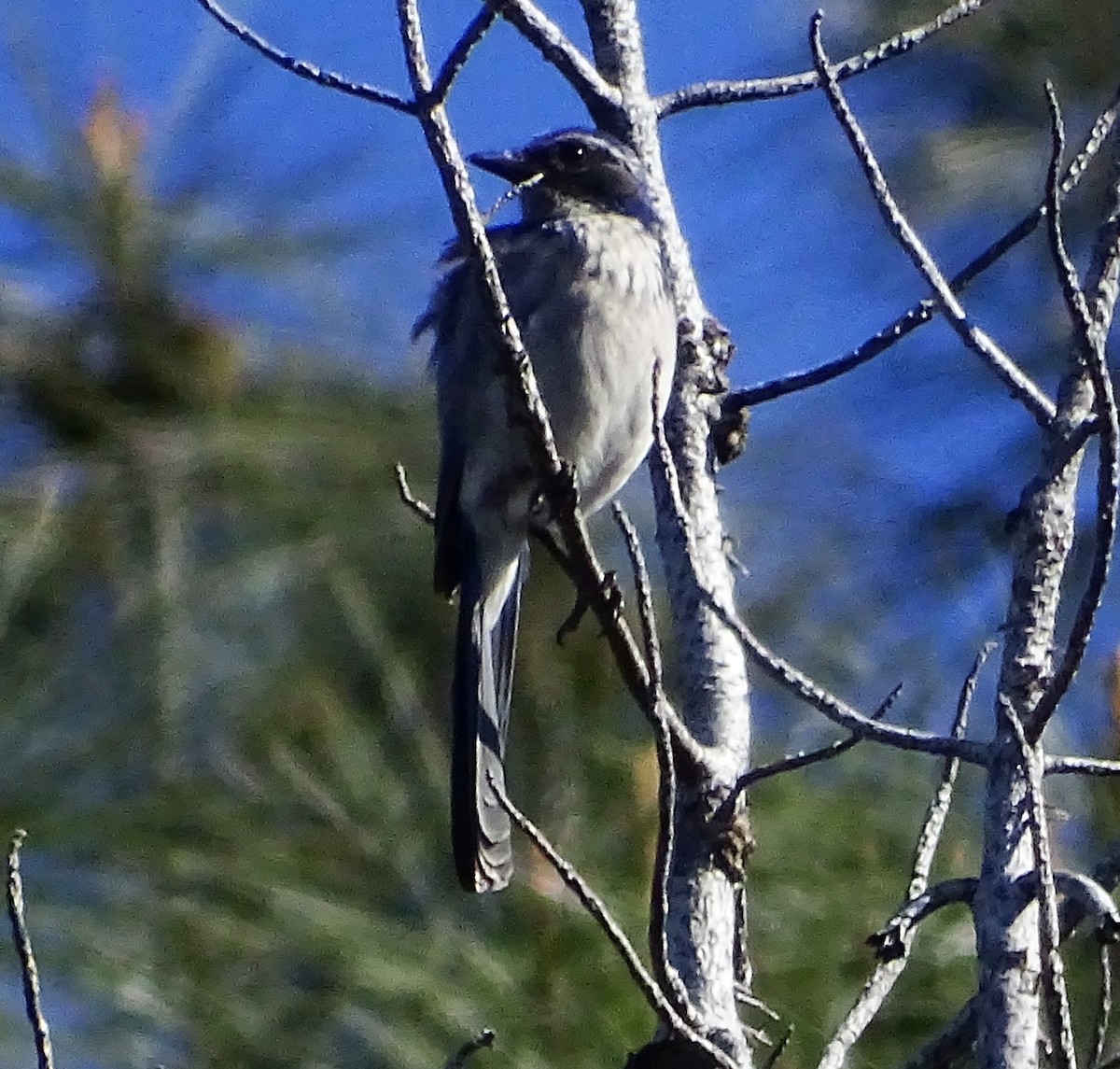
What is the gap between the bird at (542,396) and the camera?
2.64 meters

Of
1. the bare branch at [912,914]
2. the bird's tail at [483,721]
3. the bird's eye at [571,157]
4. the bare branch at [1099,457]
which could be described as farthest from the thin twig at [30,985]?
the bird's eye at [571,157]

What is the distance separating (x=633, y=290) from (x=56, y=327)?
888 mm

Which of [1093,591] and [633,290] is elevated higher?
[633,290]

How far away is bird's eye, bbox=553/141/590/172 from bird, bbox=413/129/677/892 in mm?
50

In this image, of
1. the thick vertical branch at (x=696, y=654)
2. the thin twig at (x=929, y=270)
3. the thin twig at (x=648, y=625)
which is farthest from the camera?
the thick vertical branch at (x=696, y=654)

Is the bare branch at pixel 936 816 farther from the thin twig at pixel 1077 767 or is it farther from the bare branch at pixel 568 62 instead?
the bare branch at pixel 568 62

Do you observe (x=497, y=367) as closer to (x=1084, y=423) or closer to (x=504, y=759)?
(x=1084, y=423)

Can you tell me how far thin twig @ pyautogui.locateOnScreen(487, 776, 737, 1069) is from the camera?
1.62 meters

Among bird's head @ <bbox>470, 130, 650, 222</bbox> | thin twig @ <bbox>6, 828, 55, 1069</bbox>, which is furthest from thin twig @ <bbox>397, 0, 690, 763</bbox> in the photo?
Result: bird's head @ <bbox>470, 130, 650, 222</bbox>

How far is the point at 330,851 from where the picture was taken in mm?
2910

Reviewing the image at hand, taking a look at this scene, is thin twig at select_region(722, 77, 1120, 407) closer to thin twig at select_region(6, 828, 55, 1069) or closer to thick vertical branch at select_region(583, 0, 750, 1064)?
thick vertical branch at select_region(583, 0, 750, 1064)

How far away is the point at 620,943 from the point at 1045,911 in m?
0.30

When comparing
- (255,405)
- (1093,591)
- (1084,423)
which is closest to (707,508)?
(1084,423)

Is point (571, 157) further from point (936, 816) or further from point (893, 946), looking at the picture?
point (893, 946)
